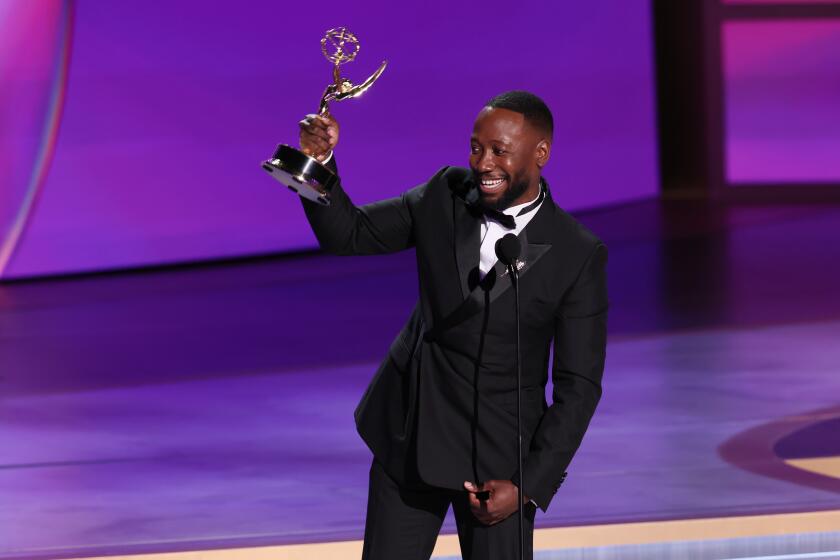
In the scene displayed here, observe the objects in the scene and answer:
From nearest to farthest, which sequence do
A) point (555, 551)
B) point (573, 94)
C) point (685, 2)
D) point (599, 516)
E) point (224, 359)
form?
point (555, 551), point (599, 516), point (224, 359), point (573, 94), point (685, 2)

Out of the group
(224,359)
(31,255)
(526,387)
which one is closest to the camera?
(526,387)

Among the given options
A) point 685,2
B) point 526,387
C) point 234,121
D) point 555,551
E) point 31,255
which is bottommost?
point 555,551

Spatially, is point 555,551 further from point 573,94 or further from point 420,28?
point 573,94

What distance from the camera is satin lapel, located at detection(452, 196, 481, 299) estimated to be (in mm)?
2914

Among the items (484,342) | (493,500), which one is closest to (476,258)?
(484,342)

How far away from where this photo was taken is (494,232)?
2928 millimetres

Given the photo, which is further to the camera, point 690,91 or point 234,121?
point 690,91

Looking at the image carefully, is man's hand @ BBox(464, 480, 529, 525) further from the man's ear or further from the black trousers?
the man's ear

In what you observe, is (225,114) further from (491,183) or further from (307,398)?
(491,183)

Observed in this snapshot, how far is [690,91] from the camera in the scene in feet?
49.2

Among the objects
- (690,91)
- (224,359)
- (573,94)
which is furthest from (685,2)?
(224,359)

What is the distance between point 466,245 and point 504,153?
22 centimetres

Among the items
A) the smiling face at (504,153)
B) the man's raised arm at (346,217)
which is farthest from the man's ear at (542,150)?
the man's raised arm at (346,217)

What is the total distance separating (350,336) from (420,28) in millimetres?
4179
